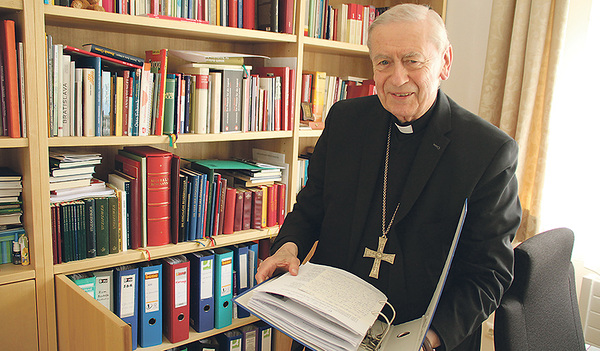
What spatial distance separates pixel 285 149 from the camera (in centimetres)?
236

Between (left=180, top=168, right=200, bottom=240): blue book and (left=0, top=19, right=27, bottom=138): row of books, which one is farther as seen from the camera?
(left=180, top=168, right=200, bottom=240): blue book

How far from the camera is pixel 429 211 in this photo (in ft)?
4.27

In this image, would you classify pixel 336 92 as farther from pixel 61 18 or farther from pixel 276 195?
pixel 61 18

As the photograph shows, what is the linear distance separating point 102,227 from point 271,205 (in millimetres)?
788

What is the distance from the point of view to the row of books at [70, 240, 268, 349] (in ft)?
6.28

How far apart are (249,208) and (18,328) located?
1.01m

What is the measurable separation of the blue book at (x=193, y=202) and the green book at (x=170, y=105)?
8.4 inches

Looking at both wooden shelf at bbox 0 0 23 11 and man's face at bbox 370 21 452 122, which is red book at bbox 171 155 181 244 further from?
man's face at bbox 370 21 452 122

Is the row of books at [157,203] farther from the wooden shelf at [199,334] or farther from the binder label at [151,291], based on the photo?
the wooden shelf at [199,334]

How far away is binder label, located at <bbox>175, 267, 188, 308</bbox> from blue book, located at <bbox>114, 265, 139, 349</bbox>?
0.17 meters

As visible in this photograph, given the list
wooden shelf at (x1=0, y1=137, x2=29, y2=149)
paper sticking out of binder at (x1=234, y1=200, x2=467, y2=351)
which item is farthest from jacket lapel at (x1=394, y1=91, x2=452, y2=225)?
wooden shelf at (x1=0, y1=137, x2=29, y2=149)

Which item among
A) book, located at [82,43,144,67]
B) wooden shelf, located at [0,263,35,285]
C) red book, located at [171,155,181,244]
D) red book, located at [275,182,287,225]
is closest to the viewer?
wooden shelf, located at [0,263,35,285]

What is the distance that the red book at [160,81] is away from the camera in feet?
6.08

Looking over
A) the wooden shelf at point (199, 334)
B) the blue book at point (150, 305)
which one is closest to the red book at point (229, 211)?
the blue book at point (150, 305)
